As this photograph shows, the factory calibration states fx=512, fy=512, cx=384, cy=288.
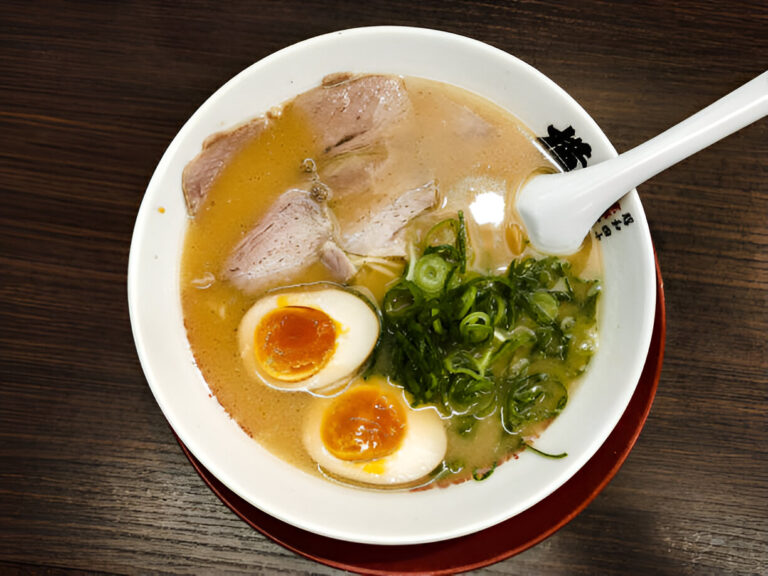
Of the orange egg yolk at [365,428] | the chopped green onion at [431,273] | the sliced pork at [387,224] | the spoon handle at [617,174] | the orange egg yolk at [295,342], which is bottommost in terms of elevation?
the orange egg yolk at [365,428]

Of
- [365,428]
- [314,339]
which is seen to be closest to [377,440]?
[365,428]

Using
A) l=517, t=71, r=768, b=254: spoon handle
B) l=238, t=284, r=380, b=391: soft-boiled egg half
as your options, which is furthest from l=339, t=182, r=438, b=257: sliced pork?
l=517, t=71, r=768, b=254: spoon handle

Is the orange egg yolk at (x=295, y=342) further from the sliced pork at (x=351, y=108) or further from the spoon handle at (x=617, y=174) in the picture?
the spoon handle at (x=617, y=174)

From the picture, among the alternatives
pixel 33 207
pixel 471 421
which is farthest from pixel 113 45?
pixel 471 421

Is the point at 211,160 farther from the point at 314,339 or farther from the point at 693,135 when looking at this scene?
the point at 693,135

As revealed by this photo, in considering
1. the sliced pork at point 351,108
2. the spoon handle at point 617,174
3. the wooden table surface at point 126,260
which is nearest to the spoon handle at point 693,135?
the spoon handle at point 617,174

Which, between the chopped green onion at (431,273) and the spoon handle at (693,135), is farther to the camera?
the chopped green onion at (431,273)

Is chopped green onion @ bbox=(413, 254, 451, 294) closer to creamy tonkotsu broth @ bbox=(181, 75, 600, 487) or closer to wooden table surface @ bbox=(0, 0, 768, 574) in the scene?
creamy tonkotsu broth @ bbox=(181, 75, 600, 487)

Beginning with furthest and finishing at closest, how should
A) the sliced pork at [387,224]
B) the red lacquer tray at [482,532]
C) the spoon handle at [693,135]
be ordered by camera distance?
the sliced pork at [387,224]
the red lacquer tray at [482,532]
the spoon handle at [693,135]
